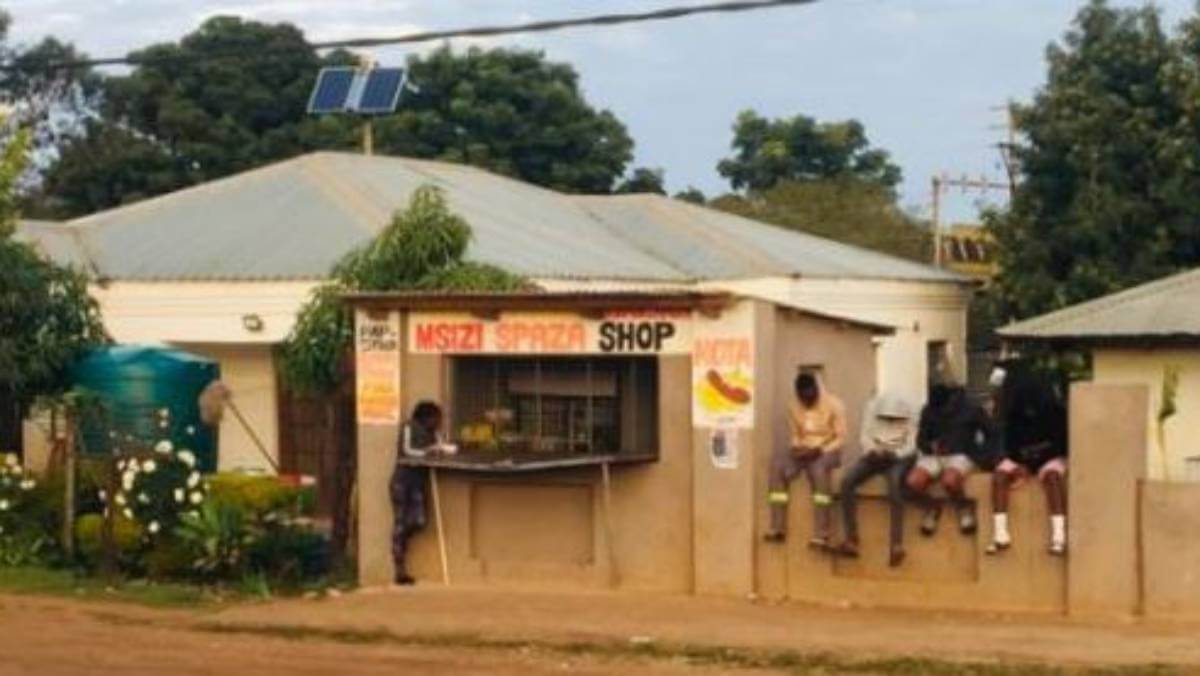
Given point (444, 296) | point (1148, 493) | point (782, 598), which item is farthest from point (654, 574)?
point (1148, 493)

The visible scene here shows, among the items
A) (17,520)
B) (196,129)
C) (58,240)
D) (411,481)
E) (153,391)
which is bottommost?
(17,520)

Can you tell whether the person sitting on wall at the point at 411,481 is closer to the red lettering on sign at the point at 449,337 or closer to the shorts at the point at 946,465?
the red lettering on sign at the point at 449,337

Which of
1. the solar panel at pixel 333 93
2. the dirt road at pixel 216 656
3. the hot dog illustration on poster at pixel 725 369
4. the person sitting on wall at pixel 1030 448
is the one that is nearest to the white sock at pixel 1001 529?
the person sitting on wall at pixel 1030 448

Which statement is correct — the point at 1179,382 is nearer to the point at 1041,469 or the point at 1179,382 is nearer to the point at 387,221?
the point at 1041,469

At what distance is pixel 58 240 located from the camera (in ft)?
102

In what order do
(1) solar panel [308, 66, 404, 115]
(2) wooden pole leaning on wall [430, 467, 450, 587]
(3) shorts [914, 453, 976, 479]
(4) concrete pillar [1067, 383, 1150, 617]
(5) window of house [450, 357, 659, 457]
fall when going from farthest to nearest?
(1) solar panel [308, 66, 404, 115], (2) wooden pole leaning on wall [430, 467, 450, 587], (5) window of house [450, 357, 659, 457], (3) shorts [914, 453, 976, 479], (4) concrete pillar [1067, 383, 1150, 617]

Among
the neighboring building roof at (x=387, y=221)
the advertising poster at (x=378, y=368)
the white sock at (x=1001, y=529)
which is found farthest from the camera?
the neighboring building roof at (x=387, y=221)

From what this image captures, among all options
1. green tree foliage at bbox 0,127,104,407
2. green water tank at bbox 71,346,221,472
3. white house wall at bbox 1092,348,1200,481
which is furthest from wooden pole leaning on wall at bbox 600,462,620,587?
white house wall at bbox 1092,348,1200,481

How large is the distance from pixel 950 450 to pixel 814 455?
3.40 feet

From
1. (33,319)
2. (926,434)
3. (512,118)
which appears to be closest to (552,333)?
(926,434)

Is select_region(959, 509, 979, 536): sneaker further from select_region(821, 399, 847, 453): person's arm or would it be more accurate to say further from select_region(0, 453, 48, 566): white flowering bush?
select_region(0, 453, 48, 566): white flowering bush

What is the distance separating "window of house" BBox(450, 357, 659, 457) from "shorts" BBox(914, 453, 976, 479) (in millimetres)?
2338

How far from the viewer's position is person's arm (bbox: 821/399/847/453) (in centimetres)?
1812

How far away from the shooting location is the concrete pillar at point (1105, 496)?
16828 millimetres
